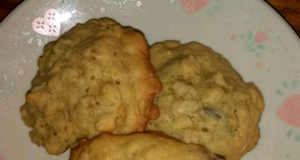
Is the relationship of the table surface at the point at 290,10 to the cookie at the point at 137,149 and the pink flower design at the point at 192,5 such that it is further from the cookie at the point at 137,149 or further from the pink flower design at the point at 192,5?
the cookie at the point at 137,149

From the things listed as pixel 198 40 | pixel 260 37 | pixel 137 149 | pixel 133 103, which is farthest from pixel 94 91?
pixel 260 37

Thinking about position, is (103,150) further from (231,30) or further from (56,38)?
(231,30)

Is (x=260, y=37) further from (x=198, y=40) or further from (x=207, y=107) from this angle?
(x=207, y=107)

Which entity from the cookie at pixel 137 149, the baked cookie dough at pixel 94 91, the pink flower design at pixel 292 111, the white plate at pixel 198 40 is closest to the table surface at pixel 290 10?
the white plate at pixel 198 40

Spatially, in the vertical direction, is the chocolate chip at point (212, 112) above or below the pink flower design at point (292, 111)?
above

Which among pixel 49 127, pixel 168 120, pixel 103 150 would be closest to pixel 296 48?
pixel 168 120

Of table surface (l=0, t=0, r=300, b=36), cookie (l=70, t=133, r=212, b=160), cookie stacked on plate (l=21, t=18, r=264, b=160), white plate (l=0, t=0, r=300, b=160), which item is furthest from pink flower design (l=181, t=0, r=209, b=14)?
cookie (l=70, t=133, r=212, b=160)
